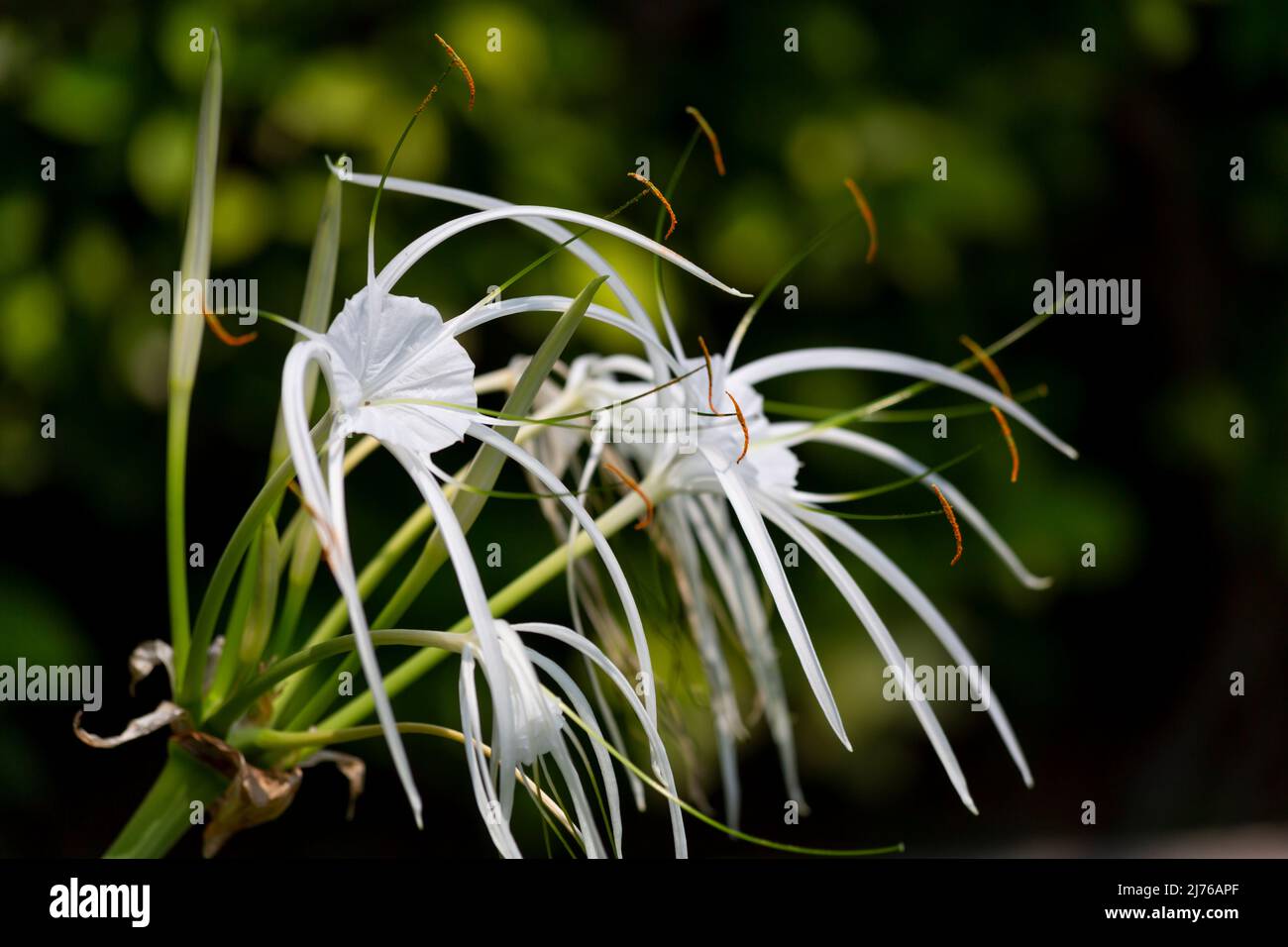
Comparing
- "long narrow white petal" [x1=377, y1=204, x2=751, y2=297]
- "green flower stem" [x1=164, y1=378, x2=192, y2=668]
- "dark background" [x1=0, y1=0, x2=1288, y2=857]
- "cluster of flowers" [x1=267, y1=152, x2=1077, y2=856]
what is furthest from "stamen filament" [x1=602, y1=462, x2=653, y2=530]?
"dark background" [x1=0, y1=0, x2=1288, y2=857]

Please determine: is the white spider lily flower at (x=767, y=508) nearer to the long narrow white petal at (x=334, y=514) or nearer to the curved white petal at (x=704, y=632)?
the curved white petal at (x=704, y=632)

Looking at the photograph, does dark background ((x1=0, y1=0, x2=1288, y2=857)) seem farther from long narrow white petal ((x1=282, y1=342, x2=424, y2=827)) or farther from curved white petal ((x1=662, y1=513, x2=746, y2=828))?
long narrow white petal ((x1=282, y1=342, x2=424, y2=827))

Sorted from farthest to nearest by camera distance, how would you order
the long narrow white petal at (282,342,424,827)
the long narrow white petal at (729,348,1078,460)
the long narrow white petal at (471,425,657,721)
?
the long narrow white petal at (729,348,1078,460)
the long narrow white petal at (471,425,657,721)
the long narrow white petal at (282,342,424,827)

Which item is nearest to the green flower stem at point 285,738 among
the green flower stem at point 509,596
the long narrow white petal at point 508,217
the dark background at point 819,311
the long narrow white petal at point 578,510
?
the green flower stem at point 509,596

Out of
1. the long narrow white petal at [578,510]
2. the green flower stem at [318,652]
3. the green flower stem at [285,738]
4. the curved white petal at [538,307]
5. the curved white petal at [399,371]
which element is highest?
the curved white petal at [538,307]

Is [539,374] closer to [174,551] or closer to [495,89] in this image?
[174,551]

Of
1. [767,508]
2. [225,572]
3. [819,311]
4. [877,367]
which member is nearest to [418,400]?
[225,572]
